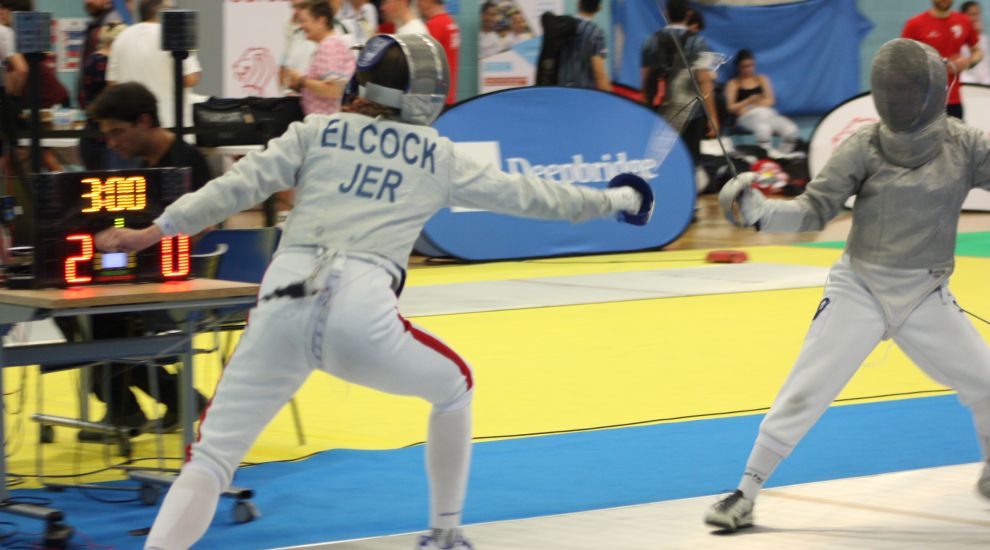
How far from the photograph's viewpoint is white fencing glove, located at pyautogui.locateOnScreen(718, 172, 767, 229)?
14.3ft

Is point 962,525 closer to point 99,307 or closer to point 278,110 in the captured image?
point 99,307

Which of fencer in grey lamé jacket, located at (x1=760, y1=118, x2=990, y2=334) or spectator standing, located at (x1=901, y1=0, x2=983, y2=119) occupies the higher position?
fencer in grey lamé jacket, located at (x1=760, y1=118, x2=990, y2=334)

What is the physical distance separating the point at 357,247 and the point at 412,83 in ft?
1.56

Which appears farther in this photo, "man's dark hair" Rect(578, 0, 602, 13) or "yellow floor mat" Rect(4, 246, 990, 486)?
"man's dark hair" Rect(578, 0, 602, 13)

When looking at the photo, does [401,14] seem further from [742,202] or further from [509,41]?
[742,202]

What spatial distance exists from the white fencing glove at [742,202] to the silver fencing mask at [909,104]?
17.5 inches

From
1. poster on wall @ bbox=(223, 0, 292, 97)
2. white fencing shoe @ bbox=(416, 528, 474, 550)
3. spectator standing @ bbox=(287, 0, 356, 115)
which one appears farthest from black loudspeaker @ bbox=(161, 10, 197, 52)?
poster on wall @ bbox=(223, 0, 292, 97)

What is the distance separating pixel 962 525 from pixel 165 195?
2.78 metres

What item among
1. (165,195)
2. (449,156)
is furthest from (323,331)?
(165,195)

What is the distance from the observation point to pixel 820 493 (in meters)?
4.95

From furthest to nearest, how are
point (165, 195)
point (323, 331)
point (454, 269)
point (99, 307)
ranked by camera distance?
point (454, 269) < point (165, 195) < point (99, 307) < point (323, 331)

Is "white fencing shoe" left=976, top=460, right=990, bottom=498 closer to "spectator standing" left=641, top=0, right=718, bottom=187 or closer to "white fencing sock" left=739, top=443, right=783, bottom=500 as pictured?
"white fencing sock" left=739, top=443, right=783, bottom=500

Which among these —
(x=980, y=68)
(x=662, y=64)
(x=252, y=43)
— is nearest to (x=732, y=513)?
(x=662, y=64)

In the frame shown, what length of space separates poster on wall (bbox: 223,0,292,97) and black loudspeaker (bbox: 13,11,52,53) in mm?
7969
